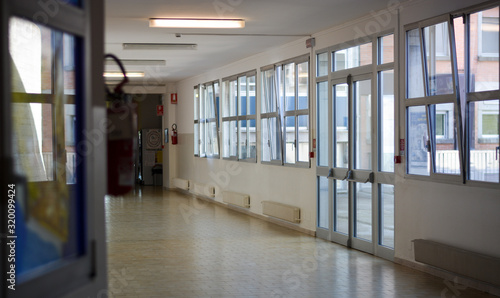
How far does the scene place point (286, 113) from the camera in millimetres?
10922

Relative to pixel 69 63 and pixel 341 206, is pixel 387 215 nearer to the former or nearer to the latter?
pixel 341 206

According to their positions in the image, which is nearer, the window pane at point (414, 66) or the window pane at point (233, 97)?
the window pane at point (414, 66)

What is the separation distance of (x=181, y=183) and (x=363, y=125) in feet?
32.4

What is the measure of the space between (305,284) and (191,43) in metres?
5.60

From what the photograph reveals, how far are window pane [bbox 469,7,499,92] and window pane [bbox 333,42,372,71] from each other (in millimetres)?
2184

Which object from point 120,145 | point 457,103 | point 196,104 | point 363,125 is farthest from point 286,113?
point 120,145

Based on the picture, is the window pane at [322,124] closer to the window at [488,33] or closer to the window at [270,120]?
the window at [270,120]

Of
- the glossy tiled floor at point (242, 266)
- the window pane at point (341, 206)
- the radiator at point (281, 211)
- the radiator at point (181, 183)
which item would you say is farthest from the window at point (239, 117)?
the window pane at point (341, 206)

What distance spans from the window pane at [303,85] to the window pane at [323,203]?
1.33m

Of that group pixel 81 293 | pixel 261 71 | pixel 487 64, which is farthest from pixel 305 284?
pixel 261 71

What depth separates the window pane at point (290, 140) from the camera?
35.3 ft

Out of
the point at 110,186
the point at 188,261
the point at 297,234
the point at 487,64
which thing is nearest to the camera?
the point at 110,186

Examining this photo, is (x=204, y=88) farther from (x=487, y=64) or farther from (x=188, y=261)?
(x=487, y=64)

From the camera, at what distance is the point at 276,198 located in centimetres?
1140
